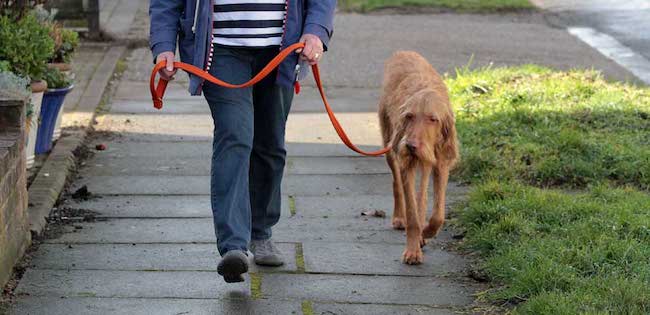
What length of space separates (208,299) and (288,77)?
1.07 meters

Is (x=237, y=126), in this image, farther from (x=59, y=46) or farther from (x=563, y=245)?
(x=59, y=46)

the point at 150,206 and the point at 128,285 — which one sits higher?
the point at 128,285

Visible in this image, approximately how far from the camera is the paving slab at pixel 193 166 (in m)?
7.64

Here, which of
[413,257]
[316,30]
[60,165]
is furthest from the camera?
[60,165]

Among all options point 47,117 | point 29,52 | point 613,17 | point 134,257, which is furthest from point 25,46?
point 613,17

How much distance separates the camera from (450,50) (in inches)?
511

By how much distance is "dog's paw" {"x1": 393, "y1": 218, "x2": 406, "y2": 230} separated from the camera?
6418mm

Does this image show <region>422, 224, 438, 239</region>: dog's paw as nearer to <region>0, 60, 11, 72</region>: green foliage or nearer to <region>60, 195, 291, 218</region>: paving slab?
<region>60, 195, 291, 218</region>: paving slab

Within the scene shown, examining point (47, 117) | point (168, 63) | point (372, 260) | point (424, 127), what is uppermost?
point (168, 63)

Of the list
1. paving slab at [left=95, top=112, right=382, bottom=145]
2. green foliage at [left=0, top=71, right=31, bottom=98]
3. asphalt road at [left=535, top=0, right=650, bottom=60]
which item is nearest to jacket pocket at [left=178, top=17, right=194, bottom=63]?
green foliage at [left=0, top=71, right=31, bottom=98]

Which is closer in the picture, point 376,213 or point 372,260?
point 372,260

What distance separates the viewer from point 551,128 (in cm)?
820

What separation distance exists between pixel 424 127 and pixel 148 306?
1.64m

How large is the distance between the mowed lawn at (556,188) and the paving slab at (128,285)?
4.16 feet
